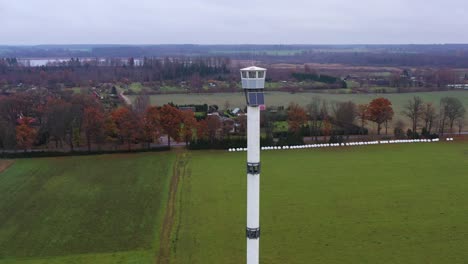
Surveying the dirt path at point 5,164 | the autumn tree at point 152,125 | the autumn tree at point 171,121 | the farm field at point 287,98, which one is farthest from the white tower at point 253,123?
the farm field at point 287,98

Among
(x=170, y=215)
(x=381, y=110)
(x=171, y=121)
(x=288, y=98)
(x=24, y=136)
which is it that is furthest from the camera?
(x=288, y=98)

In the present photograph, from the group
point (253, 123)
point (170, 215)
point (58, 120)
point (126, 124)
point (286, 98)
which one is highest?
point (253, 123)

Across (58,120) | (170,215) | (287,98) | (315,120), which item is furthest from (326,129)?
(287,98)

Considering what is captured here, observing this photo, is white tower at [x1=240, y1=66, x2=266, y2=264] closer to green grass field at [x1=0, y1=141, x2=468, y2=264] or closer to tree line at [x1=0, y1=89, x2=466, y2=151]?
green grass field at [x1=0, y1=141, x2=468, y2=264]

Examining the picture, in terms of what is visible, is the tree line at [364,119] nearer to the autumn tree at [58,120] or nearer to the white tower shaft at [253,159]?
the autumn tree at [58,120]

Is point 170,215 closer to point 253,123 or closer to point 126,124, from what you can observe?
point 253,123

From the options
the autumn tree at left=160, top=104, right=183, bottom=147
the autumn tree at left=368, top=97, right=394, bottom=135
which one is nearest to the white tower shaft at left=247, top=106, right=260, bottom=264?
the autumn tree at left=160, top=104, right=183, bottom=147

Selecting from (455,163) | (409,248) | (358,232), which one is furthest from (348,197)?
(455,163)

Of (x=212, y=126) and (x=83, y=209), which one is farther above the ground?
(x=212, y=126)
